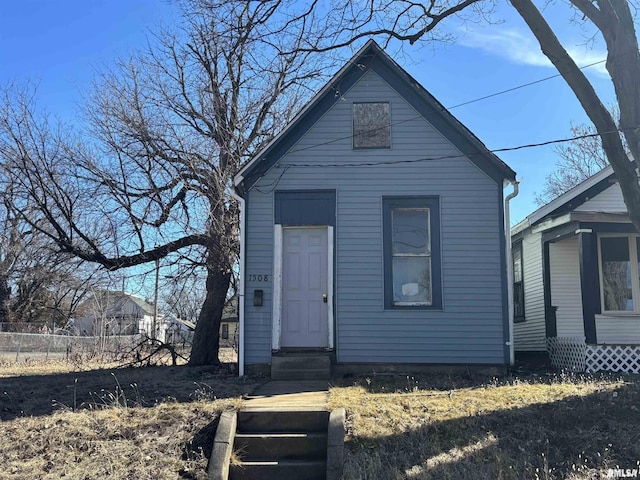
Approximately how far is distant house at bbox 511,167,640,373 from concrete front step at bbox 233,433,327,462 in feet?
22.8

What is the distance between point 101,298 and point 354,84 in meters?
30.2

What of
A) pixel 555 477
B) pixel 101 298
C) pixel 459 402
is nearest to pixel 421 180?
pixel 459 402

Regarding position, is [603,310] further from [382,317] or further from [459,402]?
[459,402]

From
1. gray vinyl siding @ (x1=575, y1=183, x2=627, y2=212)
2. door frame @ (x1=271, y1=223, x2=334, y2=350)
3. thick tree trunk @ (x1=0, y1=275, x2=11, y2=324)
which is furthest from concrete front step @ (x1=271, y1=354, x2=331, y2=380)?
thick tree trunk @ (x1=0, y1=275, x2=11, y2=324)

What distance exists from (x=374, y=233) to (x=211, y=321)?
4.74m

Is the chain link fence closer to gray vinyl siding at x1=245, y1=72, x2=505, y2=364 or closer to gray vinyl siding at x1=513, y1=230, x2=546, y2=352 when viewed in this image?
gray vinyl siding at x1=245, y1=72, x2=505, y2=364

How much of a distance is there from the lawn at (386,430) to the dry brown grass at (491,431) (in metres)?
0.01

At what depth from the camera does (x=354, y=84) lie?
35.8ft

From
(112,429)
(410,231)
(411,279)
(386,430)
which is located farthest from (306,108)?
(112,429)

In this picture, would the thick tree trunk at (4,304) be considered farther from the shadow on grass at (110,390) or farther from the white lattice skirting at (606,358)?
the white lattice skirting at (606,358)

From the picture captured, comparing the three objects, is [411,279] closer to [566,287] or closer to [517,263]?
[566,287]

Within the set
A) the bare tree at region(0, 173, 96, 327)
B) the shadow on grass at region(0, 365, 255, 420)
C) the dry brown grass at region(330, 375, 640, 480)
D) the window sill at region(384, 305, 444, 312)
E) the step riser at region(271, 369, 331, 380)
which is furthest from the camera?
the bare tree at region(0, 173, 96, 327)

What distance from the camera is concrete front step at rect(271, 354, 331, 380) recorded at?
9.73 m

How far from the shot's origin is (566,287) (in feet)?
42.6
